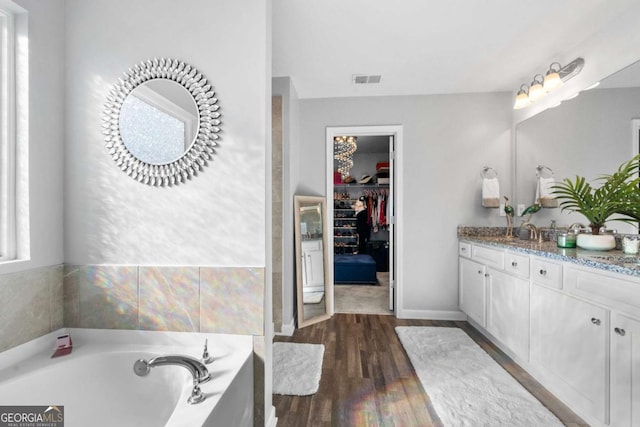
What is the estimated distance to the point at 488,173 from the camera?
3.18 m

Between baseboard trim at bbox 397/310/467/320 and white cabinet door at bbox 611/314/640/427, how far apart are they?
1783 mm

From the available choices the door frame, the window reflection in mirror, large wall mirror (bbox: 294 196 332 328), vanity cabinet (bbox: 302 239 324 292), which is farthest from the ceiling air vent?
the window reflection in mirror

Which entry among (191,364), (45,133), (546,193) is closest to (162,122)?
(45,133)

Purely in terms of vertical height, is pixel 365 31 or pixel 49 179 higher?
pixel 365 31

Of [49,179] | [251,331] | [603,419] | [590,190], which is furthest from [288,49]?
[603,419]

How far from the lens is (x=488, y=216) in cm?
319

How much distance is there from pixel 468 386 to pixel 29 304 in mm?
2596

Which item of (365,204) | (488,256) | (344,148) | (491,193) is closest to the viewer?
(488,256)

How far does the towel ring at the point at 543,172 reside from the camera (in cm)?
267

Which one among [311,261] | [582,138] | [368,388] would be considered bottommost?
[368,388]

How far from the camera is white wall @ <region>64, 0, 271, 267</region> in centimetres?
149

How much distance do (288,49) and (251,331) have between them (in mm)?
2199

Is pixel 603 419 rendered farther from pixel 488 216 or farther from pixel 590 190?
pixel 488 216

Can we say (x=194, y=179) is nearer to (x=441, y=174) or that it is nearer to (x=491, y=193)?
(x=441, y=174)
